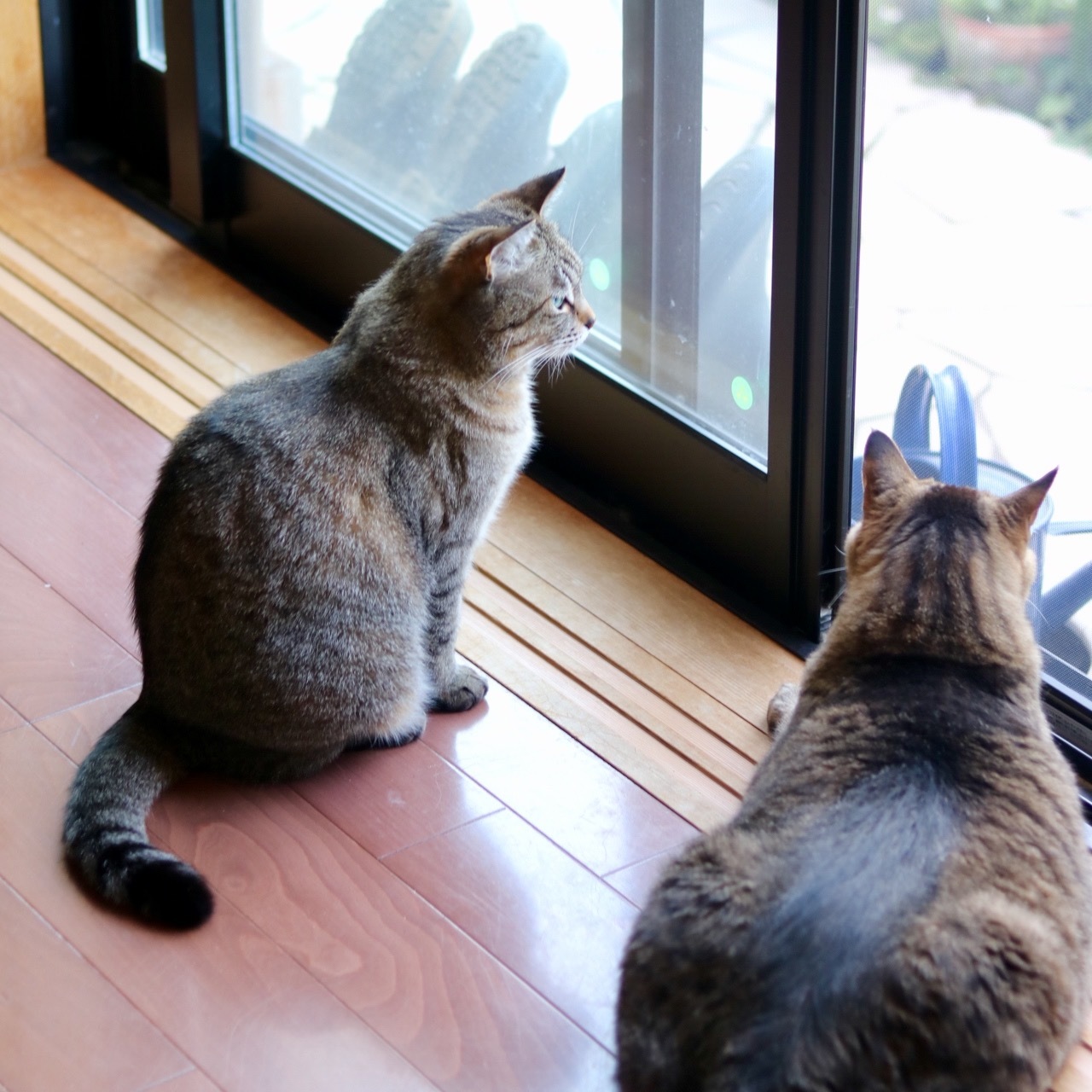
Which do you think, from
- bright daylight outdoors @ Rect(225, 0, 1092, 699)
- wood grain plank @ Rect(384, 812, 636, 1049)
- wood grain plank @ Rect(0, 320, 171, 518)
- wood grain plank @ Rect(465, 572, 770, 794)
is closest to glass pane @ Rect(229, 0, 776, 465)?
bright daylight outdoors @ Rect(225, 0, 1092, 699)

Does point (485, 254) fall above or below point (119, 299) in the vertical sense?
above

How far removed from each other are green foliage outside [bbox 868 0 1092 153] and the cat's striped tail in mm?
1339

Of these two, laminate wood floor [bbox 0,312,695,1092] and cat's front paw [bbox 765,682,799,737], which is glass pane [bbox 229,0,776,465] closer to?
cat's front paw [bbox 765,682,799,737]

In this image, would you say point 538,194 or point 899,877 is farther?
point 538,194

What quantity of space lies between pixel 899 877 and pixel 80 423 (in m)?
1.90

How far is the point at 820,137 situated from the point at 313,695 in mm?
1001

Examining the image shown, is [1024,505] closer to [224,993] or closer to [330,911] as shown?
[330,911]

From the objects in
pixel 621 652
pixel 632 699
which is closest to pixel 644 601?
pixel 621 652

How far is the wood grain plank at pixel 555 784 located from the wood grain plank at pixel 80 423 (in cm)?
78

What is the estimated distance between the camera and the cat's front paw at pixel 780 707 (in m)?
2.08

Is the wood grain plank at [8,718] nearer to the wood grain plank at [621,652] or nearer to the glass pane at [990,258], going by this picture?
the wood grain plank at [621,652]

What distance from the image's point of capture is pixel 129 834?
1.78m

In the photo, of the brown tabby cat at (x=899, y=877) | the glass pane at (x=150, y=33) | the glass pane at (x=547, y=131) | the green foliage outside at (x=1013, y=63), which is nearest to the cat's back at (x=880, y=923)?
the brown tabby cat at (x=899, y=877)

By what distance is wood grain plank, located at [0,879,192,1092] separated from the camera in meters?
1.57
